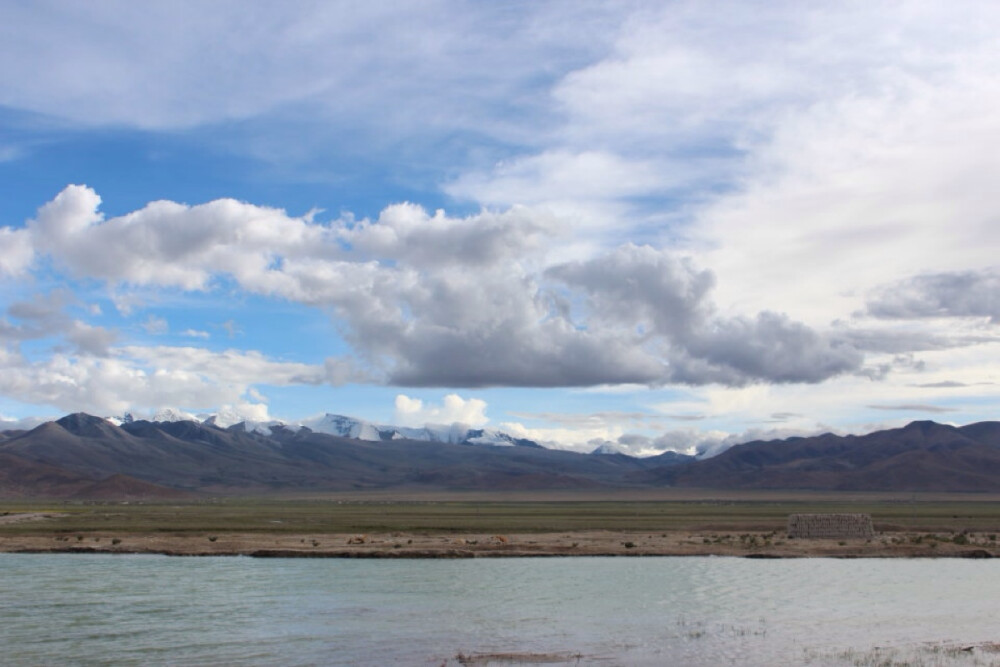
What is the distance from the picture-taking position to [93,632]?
114 ft

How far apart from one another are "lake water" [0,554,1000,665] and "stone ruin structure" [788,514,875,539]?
55.3ft

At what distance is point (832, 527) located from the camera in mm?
78812

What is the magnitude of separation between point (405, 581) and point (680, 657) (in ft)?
74.7

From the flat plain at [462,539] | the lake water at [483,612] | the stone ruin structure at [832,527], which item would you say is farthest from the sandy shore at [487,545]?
the lake water at [483,612]

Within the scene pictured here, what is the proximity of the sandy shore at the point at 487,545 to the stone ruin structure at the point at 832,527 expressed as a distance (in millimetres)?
1268

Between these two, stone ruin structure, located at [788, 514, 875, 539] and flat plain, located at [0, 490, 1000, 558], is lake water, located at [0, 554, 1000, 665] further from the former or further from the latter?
stone ruin structure, located at [788, 514, 875, 539]

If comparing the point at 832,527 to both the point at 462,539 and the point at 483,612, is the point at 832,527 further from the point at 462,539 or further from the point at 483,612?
the point at 483,612

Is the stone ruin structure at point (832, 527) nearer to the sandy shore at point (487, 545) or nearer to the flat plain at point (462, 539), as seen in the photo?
the sandy shore at point (487, 545)

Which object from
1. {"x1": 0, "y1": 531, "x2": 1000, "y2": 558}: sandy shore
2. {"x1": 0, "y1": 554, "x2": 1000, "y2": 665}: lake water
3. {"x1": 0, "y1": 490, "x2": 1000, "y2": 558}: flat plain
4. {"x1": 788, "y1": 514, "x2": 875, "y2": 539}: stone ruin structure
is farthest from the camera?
{"x1": 788, "y1": 514, "x2": 875, "y2": 539}: stone ruin structure

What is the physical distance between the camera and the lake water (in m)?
31.6

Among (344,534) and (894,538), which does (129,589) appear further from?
(894,538)

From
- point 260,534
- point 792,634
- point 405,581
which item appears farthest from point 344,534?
point 792,634

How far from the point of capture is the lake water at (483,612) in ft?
104

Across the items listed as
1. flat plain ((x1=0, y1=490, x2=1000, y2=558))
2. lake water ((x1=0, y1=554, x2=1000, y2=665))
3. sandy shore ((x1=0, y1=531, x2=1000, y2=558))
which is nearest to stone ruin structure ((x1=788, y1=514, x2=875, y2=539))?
sandy shore ((x1=0, y1=531, x2=1000, y2=558))
